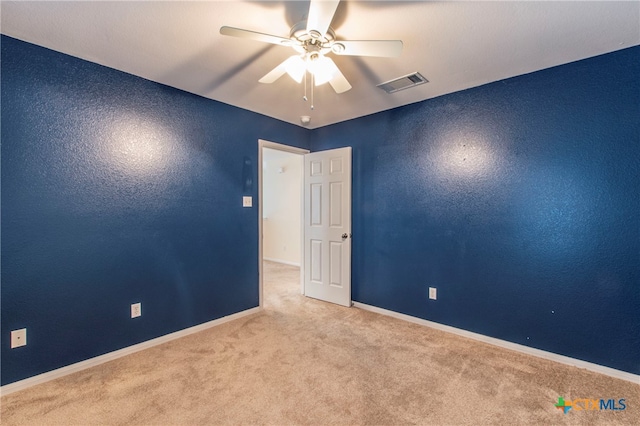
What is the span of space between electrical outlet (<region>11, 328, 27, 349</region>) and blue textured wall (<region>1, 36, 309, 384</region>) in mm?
30

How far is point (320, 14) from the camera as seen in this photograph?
4.61 ft

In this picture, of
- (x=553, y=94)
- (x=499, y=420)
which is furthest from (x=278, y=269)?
(x=553, y=94)

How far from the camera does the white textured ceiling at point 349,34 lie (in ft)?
5.40

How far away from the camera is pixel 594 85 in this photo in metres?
2.17

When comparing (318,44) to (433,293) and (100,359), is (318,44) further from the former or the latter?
(100,359)

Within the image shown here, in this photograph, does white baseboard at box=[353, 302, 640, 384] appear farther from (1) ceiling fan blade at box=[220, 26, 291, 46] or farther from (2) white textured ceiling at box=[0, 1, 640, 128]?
(1) ceiling fan blade at box=[220, 26, 291, 46]

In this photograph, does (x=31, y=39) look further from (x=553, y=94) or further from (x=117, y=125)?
(x=553, y=94)

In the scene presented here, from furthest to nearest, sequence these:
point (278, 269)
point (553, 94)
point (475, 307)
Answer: point (278, 269), point (475, 307), point (553, 94)

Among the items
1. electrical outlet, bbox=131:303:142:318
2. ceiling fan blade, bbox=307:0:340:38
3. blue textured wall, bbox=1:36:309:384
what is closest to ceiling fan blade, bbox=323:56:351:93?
ceiling fan blade, bbox=307:0:340:38

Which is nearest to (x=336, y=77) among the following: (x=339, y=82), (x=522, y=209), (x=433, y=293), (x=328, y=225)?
(x=339, y=82)

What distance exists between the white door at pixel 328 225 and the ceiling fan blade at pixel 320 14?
6.66 ft

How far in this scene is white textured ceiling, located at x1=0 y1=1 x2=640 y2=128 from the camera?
Answer: 164cm

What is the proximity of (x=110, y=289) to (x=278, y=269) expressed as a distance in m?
3.59

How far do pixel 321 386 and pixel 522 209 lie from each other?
2.18 m
